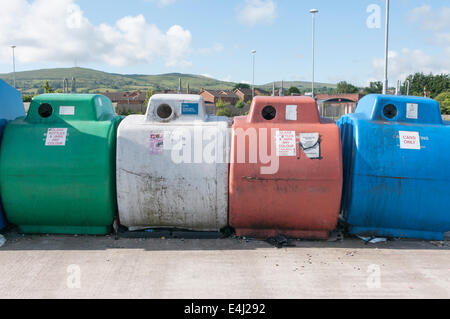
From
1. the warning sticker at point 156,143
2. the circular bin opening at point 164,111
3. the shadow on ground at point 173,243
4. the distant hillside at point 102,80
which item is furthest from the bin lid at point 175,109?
the distant hillside at point 102,80

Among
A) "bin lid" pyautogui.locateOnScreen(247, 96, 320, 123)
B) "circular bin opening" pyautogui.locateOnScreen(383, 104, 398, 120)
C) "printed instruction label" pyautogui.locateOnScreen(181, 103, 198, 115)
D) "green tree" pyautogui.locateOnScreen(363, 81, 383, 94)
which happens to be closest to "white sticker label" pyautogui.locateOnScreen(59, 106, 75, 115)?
"printed instruction label" pyautogui.locateOnScreen(181, 103, 198, 115)

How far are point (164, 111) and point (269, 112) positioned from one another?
130cm

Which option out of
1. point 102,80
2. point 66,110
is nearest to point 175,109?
point 66,110

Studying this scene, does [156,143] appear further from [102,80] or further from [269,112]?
[102,80]

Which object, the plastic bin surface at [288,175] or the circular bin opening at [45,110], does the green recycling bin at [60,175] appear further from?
the plastic bin surface at [288,175]

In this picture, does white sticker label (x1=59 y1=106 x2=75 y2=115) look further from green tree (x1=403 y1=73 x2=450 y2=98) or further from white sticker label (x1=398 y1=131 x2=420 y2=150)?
green tree (x1=403 y1=73 x2=450 y2=98)

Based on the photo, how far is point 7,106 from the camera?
4.93 meters

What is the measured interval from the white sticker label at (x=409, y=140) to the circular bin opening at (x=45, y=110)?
4.27m

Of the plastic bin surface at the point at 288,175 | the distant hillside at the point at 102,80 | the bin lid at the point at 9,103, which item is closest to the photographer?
the plastic bin surface at the point at 288,175

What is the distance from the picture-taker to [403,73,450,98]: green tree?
46.7 m

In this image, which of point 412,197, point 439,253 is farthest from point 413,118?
point 439,253

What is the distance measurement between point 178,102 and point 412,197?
2987mm

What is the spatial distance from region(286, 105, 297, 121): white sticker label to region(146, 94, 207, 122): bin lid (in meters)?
1.02

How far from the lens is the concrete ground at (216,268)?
131 inches
